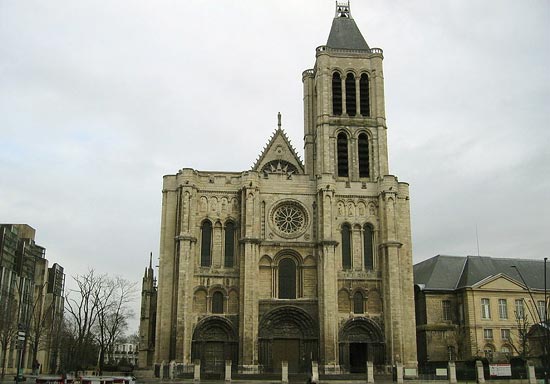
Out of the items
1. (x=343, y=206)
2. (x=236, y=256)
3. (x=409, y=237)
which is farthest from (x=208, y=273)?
(x=409, y=237)

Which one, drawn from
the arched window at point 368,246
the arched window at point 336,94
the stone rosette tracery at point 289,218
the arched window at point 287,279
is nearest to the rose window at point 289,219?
the stone rosette tracery at point 289,218

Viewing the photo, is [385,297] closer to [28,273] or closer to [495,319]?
[495,319]

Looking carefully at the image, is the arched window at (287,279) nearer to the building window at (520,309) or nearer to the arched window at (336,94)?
the arched window at (336,94)

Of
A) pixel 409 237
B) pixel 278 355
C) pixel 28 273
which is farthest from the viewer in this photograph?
pixel 28 273

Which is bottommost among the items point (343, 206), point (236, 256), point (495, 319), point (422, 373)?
point (422, 373)

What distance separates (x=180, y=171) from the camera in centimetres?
4828

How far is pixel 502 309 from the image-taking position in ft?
173

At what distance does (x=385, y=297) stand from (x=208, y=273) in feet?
Result: 43.7

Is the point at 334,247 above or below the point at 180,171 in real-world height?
below

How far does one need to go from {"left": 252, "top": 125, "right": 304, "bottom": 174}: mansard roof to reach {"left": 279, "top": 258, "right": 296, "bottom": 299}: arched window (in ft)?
35.3

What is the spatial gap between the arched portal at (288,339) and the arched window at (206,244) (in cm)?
599

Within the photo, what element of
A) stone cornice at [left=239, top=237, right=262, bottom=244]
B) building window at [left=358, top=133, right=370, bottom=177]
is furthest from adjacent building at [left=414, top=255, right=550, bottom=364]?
stone cornice at [left=239, top=237, right=262, bottom=244]

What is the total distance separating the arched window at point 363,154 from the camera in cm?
5312

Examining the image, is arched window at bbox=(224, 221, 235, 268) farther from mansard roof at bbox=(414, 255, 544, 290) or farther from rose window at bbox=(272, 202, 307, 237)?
mansard roof at bbox=(414, 255, 544, 290)
